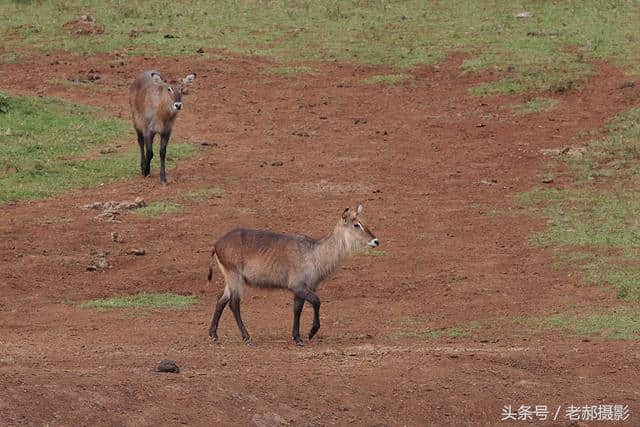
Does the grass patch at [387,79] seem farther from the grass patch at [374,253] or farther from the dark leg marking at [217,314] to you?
the dark leg marking at [217,314]

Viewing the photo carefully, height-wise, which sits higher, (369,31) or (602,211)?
(369,31)

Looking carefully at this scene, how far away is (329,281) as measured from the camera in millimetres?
14336

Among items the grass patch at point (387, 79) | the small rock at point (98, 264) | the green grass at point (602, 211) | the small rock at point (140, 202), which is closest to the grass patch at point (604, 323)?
the green grass at point (602, 211)

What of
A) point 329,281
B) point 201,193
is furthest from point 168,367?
point 201,193

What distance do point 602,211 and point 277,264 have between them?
22.1 ft

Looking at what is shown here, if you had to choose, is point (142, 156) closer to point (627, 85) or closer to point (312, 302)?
point (312, 302)

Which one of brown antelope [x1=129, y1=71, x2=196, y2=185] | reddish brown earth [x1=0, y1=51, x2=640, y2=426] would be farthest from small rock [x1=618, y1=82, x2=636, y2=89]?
brown antelope [x1=129, y1=71, x2=196, y2=185]

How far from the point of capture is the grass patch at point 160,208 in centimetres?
1652

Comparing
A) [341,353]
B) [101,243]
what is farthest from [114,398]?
[101,243]

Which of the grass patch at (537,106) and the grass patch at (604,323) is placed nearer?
the grass patch at (604,323)

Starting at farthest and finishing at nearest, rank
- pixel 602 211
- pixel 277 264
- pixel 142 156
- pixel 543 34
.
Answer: pixel 543 34 → pixel 142 156 → pixel 602 211 → pixel 277 264

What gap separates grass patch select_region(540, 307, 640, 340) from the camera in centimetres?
1177

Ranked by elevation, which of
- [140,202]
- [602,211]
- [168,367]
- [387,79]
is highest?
[387,79]

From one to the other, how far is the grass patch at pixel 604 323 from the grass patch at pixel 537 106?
32.2ft
